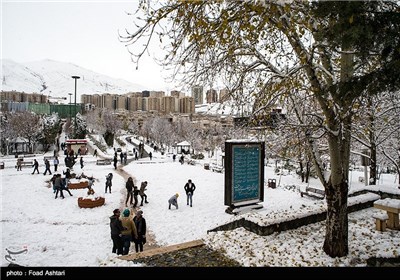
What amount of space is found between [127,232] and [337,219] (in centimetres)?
516

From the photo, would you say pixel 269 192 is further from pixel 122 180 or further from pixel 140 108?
pixel 140 108

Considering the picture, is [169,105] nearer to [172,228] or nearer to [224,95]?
[172,228]

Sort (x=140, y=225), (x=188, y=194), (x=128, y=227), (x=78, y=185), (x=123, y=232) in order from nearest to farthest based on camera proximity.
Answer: (x=123, y=232) < (x=128, y=227) < (x=140, y=225) < (x=188, y=194) < (x=78, y=185)

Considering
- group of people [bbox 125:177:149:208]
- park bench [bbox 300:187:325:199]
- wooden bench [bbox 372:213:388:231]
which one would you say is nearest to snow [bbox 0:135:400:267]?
wooden bench [bbox 372:213:388:231]

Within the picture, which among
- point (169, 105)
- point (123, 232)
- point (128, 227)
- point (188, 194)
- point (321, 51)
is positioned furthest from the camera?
point (169, 105)

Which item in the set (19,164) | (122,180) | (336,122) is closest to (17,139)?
(19,164)

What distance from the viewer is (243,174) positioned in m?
12.3

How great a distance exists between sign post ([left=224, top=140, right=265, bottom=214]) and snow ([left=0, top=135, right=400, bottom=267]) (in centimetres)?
94

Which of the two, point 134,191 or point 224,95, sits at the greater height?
point 224,95

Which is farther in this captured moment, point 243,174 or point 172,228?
point 243,174

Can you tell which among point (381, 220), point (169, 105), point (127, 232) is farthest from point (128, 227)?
point (169, 105)

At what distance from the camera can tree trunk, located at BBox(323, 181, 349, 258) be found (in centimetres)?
570

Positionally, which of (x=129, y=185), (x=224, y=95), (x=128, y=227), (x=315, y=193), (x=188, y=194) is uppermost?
(x=224, y=95)

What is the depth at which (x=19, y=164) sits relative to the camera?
24.4 m
